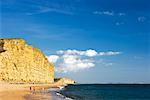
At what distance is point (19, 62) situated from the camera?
10494cm

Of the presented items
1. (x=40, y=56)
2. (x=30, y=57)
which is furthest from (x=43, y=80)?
(x=30, y=57)

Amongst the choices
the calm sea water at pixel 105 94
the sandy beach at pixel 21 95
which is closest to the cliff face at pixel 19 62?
the calm sea water at pixel 105 94

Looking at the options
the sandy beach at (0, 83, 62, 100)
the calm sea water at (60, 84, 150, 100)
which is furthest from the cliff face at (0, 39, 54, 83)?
the sandy beach at (0, 83, 62, 100)

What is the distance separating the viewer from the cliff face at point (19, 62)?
313 ft

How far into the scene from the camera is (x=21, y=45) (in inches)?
4281

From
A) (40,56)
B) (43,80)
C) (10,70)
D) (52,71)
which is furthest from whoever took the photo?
(52,71)

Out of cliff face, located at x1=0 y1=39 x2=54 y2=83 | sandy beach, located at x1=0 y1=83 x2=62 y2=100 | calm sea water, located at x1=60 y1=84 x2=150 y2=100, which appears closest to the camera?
sandy beach, located at x1=0 y1=83 x2=62 y2=100

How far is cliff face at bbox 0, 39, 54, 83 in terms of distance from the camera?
95456 millimetres

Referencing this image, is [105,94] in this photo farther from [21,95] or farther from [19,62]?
[19,62]

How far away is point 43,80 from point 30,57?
24.7 meters

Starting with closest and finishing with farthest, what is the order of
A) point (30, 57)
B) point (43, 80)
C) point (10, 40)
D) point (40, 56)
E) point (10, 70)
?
point (10, 70) → point (10, 40) → point (30, 57) → point (40, 56) → point (43, 80)

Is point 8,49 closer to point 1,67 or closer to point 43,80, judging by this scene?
point 1,67

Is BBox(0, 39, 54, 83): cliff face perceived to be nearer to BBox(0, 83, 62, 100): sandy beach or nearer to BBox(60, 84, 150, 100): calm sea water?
BBox(60, 84, 150, 100): calm sea water

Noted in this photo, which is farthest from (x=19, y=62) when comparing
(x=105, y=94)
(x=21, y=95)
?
(x=21, y=95)
